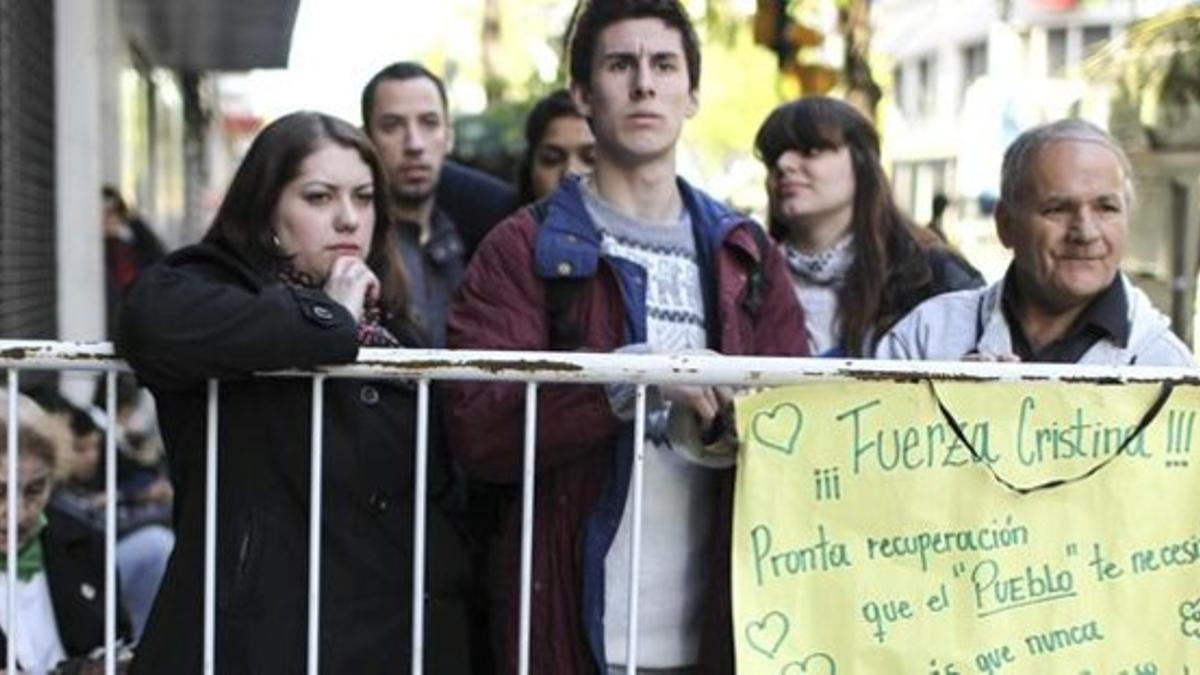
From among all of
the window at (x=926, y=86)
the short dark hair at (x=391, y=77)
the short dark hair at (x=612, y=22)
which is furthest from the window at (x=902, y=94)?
the short dark hair at (x=612, y=22)

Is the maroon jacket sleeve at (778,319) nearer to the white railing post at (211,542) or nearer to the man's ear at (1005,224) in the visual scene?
the man's ear at (1005,224)

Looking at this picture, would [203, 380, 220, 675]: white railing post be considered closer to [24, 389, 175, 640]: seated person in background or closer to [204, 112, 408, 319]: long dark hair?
[204, 112, 408, 319]: long dark hair

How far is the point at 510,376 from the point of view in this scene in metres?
2.89

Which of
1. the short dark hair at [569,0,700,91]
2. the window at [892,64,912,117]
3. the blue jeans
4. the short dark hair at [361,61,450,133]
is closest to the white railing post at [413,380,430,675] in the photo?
the short dark hair at [569,0,700,91]

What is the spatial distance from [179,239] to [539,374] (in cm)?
1673

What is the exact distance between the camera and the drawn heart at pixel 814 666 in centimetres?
296

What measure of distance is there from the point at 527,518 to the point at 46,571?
1.64 meters

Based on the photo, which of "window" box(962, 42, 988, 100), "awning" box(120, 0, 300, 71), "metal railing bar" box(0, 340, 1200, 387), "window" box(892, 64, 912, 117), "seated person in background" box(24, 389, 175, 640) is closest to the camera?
"metal railing bar" box(0, 340, 1200, 387)

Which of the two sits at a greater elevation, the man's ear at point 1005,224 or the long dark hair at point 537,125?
the long dark hair at point 537,125

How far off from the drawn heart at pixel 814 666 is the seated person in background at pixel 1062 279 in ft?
2.28

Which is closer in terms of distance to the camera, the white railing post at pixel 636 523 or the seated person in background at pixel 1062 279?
the white railing post at pixel 636 523

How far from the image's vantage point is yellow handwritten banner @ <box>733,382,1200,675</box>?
2.96 m

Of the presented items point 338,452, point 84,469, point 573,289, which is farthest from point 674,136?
point 84,469

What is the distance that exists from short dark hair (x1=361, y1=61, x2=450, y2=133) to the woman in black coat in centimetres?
182
